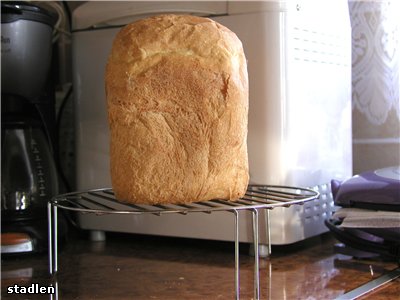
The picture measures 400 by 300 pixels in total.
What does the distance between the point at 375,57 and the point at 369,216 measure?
0.45 m

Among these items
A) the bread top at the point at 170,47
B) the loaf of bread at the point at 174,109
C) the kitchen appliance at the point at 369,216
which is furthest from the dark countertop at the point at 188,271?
the bread top at the point at 170,47

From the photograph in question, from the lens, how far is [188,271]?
3.06ft

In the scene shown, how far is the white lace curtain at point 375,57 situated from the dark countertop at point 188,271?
0.31 m

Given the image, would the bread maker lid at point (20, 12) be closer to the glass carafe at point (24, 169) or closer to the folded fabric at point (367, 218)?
the glass carafe at point (24, 169)

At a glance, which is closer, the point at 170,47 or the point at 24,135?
the point at 170,47

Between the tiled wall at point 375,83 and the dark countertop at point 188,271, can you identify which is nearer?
the dark countertop at point 188,271

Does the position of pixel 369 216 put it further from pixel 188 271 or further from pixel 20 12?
pixel 20 12

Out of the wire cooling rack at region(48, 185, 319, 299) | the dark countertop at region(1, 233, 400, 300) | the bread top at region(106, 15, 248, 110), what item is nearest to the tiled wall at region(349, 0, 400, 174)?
the dark countertop at region(1, 233, 400, 300)

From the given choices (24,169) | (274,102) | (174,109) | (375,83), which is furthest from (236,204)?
(375,83)

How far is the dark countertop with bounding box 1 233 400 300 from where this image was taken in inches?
32.0

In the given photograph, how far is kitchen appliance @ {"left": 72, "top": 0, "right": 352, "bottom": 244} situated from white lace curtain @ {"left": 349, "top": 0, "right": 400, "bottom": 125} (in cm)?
9

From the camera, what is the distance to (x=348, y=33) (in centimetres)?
117

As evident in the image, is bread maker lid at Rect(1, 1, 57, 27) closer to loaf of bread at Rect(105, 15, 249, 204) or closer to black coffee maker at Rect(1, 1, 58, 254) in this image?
black coffee maker at Rect(1, 1, 58, 254)

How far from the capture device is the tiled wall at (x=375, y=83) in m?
1.20
